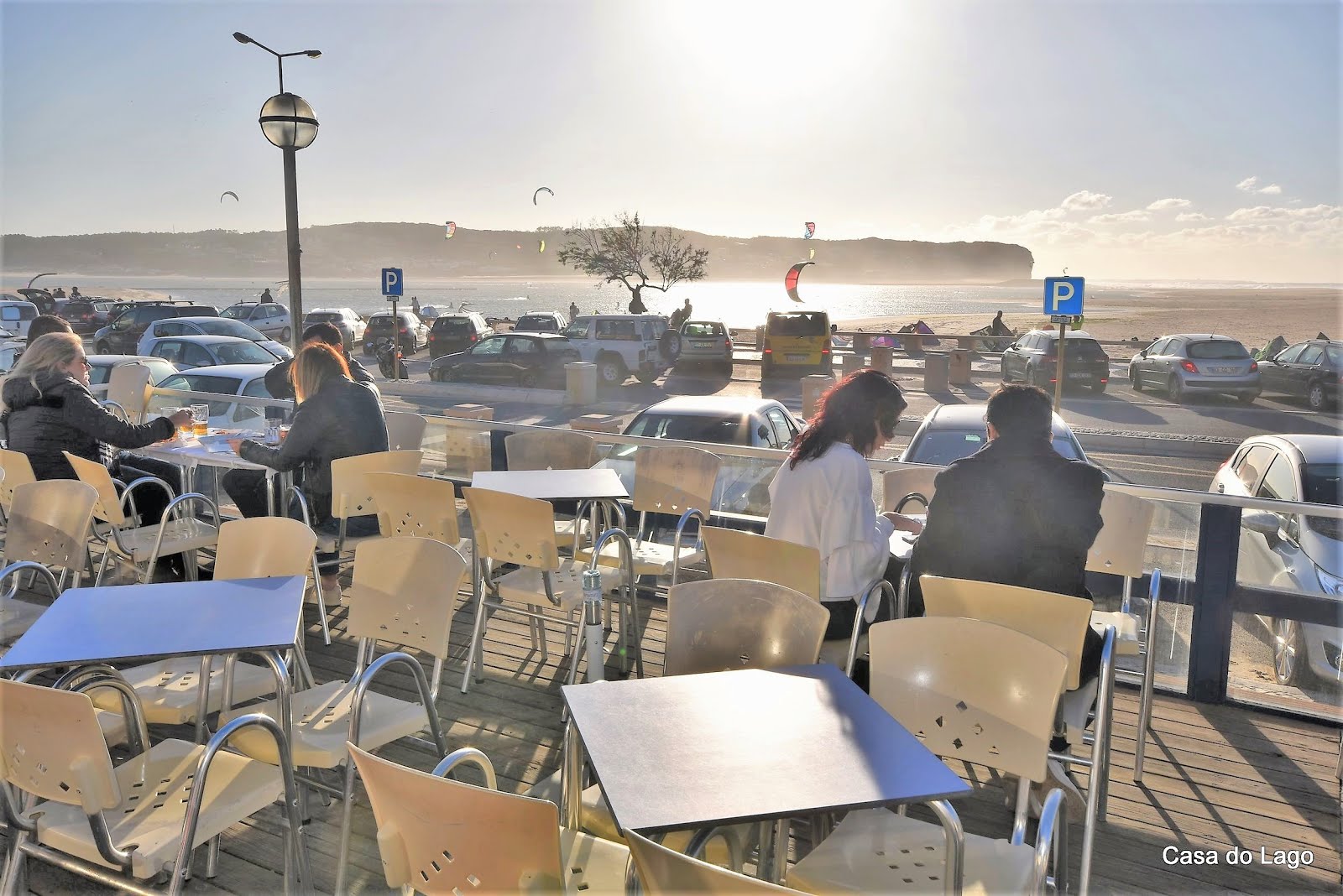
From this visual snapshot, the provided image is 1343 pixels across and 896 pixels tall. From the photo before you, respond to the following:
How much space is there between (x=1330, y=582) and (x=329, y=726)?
4013 millimetres

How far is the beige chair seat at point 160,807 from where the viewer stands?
2.40m

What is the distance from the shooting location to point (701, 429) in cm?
661

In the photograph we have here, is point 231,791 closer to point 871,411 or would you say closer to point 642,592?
point 871,411

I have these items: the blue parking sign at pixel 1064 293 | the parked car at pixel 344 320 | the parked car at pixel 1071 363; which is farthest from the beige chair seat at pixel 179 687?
the parked car at pixel 344 320

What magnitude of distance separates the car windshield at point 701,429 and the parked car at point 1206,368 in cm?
2017

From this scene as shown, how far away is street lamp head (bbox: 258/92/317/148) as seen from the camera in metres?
7.33

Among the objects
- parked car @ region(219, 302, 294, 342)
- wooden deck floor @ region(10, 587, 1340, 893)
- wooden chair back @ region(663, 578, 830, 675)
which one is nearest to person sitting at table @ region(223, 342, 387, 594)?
wooden deck floor @ region(10, 587, 1340, 893)

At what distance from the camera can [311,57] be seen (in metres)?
9.70

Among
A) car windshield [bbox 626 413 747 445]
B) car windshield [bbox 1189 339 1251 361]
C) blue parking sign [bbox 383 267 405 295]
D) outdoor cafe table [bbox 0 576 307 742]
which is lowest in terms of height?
outdoor cafe table [bbox 0 576 307 742]

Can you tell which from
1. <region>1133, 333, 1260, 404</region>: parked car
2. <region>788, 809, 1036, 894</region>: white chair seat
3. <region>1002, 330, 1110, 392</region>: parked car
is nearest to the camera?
<region>788, 809, 1036, 894</region>: white chair seat

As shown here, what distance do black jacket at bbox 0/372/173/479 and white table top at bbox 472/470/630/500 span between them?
191 centimetres

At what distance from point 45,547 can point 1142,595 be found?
16.3ft

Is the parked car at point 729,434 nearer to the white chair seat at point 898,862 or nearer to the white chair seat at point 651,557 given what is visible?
the white chair seat at point 651,557

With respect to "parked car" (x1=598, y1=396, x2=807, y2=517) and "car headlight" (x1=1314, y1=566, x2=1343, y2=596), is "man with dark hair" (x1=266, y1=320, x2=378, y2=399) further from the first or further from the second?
"car headlight" (x1=1314, y1=566, x2=1343, y2=596)
